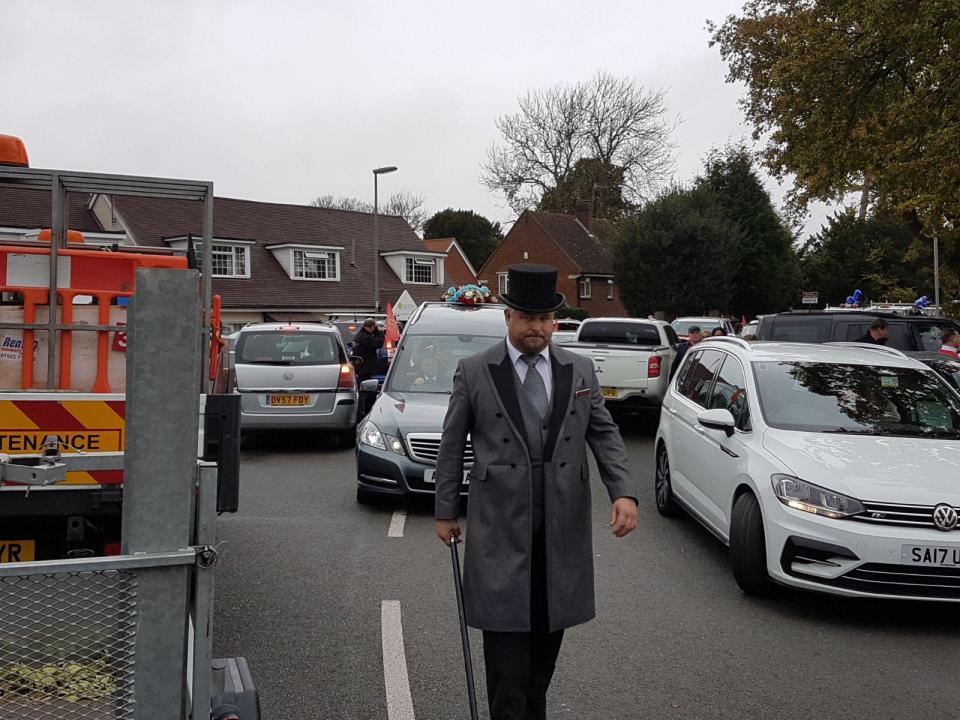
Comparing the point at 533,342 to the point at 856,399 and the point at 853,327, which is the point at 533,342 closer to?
the point at 856,399

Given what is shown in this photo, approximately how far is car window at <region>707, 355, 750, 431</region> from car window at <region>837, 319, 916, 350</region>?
7229mm

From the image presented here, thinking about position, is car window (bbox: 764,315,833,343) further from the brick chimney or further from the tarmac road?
the brick chimney

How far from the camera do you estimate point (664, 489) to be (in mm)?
8820

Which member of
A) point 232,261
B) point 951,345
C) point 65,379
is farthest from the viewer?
point 232,261

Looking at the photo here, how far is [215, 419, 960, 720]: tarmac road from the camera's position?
14.8ft

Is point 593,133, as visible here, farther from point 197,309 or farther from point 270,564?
point 197,309

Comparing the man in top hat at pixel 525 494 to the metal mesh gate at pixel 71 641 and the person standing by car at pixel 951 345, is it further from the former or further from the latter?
the person standing by car at pixel 951 345

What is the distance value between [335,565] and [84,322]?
2.76 metres

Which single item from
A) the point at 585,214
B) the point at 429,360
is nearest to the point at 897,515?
the point at 429,360

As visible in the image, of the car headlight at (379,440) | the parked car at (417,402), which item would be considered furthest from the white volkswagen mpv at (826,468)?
the car headlight at (379,440)

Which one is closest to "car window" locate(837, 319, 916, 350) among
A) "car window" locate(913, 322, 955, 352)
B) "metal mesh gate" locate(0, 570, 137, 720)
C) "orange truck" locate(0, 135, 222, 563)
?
"car window" locate(913, 322, 955, 352)

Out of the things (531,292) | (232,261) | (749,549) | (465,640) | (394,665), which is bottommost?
(394,665)

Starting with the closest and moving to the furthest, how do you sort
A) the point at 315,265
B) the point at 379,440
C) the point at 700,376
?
the point at 700,376 → the point at 379,440 → the point at 315,265

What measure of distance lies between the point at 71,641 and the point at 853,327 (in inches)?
549
